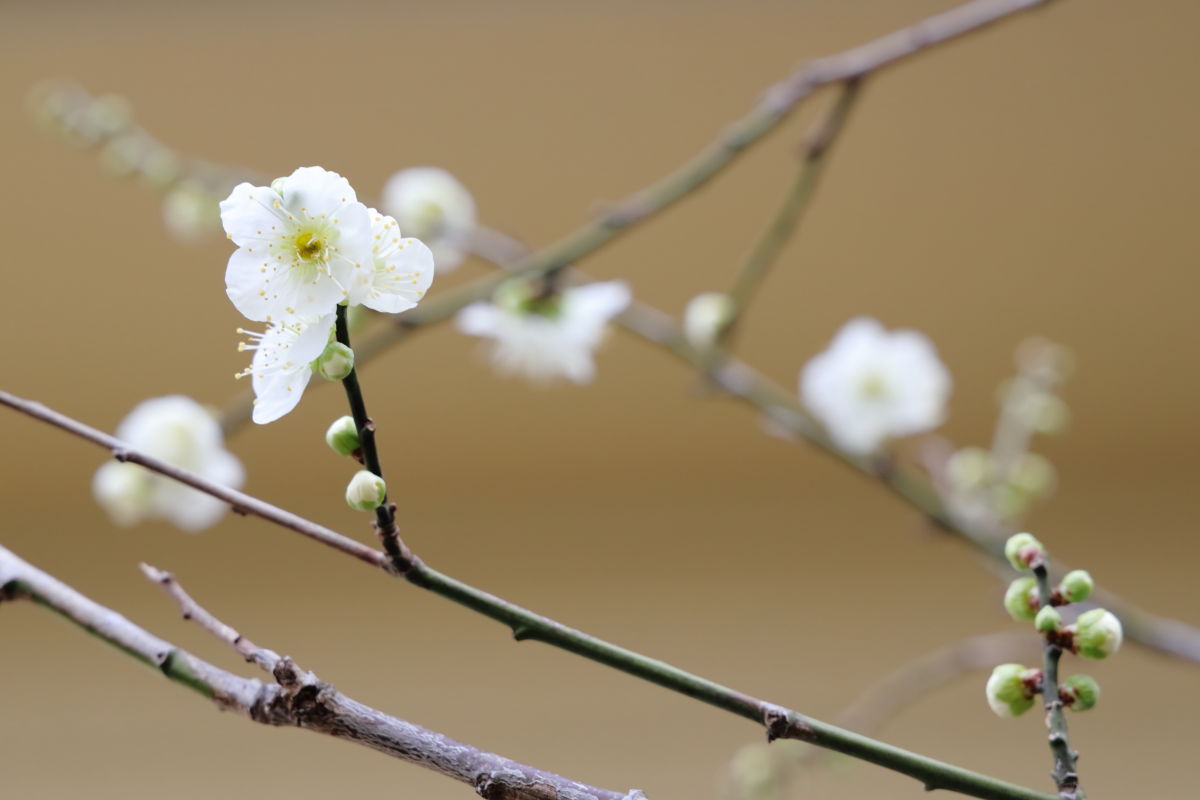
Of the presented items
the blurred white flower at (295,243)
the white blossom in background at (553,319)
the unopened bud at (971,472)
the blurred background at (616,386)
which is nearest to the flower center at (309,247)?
the blurred white flower at (295,243)

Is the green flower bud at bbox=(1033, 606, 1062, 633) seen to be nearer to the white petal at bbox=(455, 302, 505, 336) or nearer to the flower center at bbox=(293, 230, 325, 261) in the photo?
the flower center at bbox=(293, 230, 325, 261)

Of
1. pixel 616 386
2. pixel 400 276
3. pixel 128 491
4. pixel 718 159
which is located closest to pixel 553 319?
pixel 718 159

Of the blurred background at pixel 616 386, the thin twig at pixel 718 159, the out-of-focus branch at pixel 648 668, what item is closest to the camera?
the out-of-focus branch at pixel 648 668

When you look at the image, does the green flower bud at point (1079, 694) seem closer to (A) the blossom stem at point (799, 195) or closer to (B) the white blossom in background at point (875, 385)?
(A) the blossom stem at point (799, 195)

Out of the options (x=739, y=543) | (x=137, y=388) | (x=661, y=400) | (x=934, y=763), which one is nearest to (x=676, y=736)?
(x=739, y=543)

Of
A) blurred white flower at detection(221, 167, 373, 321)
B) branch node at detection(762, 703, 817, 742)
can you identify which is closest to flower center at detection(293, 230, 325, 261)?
blurred white flower at detection(221, 167, 373, 321)

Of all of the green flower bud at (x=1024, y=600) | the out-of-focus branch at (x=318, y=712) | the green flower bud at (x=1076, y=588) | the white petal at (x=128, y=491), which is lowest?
the out-of-focus branch at (x=318, y=712)

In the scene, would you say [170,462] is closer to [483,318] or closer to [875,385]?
[483,318]
